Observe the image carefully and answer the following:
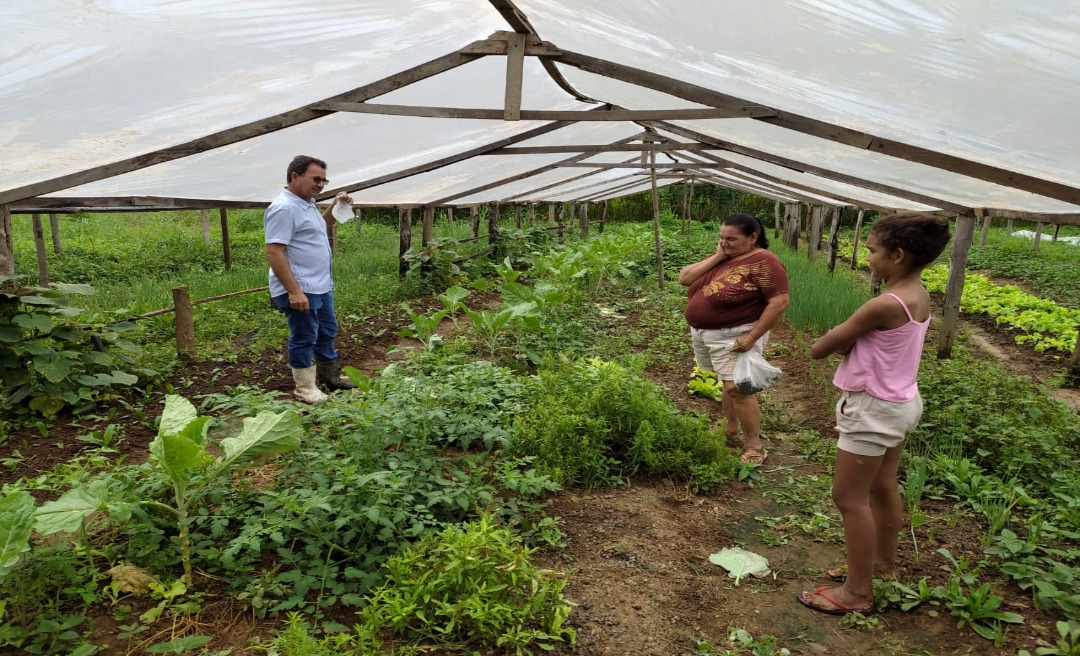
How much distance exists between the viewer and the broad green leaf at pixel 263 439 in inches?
99.2

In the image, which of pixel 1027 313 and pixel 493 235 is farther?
pixel 493 235

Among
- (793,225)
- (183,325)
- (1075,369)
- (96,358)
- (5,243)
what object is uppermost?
(5,243)

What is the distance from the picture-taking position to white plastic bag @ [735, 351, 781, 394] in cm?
378

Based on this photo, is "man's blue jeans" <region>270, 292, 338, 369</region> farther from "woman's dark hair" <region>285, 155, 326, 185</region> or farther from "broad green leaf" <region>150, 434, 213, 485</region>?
"broad green leaf" <region>150, 434, 213, 485</region>

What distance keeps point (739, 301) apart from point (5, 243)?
4835mm

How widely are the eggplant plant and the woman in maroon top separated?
8.20ft

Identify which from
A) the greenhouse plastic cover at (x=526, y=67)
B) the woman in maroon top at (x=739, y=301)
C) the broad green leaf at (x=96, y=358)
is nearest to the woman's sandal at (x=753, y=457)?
the woman in maroon top at (x=739, y=301)

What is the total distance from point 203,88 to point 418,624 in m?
3.34

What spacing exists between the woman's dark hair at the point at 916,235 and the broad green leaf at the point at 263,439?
245cm

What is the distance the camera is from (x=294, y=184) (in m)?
4.25

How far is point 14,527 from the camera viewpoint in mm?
2098

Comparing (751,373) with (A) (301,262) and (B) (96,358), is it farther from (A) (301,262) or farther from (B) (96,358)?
(B) (96,358)

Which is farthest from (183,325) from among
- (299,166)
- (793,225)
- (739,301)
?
(793,225)

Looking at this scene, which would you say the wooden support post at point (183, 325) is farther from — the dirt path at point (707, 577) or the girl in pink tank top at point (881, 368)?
the girl in pink tank top at point (881, 368)
